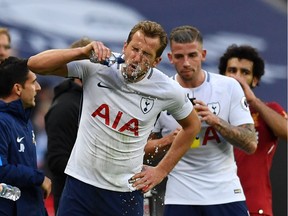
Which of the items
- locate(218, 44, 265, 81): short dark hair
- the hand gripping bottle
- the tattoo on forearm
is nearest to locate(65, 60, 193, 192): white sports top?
the hand gripping bottle

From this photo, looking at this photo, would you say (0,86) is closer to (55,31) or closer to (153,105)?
(153,105)

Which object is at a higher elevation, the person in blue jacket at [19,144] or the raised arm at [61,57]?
the raised arm at [61,57]

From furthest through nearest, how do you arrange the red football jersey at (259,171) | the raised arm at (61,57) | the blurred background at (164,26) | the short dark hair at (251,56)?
1. the blurred background at (164,26)
2. the short dark hair at (251,56)
3. the red football jersey at (259,171)
4. the raised arm at (61,57)

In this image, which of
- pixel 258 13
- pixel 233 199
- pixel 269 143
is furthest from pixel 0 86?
pixel 258 13

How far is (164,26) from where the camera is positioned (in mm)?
11633

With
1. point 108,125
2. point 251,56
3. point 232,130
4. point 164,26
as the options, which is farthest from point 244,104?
point 164,26

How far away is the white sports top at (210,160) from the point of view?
732 centimetres

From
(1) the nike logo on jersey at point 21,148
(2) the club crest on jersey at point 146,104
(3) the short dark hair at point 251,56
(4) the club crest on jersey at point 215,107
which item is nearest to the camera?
(2) the club crest on jersey at point 146,104

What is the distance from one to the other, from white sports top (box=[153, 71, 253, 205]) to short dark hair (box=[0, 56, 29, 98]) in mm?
1386

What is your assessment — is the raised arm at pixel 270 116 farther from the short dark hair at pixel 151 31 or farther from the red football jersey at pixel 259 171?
the short dark hair at pixel 151 31

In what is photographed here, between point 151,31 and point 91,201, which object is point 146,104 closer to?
point 151,31

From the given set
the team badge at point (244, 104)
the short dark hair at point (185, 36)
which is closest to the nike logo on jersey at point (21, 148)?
the short dark hair at point (185, 36)

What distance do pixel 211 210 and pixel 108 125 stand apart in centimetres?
164

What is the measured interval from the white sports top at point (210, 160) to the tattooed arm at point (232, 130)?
12 cm
